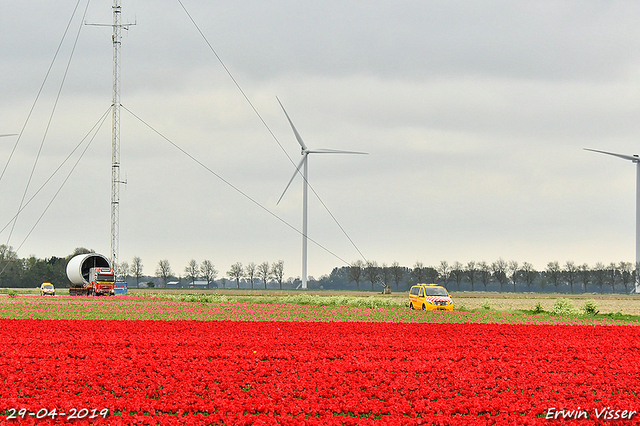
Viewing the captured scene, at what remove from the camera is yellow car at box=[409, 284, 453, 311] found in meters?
44.8

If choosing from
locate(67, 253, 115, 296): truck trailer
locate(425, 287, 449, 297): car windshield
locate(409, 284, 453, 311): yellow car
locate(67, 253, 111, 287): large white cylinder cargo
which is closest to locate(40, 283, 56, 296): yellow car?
locate(67, 253, 115, 296): truck trailer

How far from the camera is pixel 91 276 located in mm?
78812

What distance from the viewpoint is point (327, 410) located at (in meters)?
13.0

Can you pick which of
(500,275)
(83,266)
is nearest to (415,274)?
(500,275)

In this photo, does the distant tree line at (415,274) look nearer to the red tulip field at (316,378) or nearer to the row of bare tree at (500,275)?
the row of bare tree at (500,275)

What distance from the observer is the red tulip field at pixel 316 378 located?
1265 centimetres

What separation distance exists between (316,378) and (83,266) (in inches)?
2878

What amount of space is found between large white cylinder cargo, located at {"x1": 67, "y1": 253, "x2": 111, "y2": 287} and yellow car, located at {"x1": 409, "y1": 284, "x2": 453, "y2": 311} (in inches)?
1876

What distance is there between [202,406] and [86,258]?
2950 inches

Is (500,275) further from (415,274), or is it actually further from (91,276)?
(91,276)

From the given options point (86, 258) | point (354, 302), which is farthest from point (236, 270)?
point (354, 302)

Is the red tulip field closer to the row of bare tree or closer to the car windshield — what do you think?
the car windshield

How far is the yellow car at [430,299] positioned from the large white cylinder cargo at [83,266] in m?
47.6

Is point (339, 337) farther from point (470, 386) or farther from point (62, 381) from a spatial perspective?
point (62, 381)
